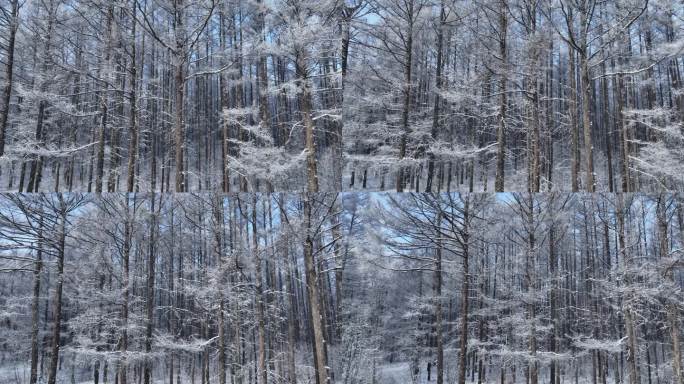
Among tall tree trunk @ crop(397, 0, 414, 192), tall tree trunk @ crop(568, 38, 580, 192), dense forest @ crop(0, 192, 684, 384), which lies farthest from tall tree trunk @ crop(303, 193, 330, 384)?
tall tree trunk @ crop(568, 38, 580, 192)

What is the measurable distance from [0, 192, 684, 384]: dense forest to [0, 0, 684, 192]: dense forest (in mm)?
383

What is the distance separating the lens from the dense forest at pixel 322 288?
7.73m

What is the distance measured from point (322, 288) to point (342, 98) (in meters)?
2.30

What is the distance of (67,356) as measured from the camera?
297 inches

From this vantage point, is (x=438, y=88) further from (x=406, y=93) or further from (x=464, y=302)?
(x=464, y=302)

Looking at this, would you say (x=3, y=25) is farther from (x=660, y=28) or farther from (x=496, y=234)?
(x=660, y=28)

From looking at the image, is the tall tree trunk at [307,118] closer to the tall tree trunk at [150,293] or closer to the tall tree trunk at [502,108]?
the tall tree trunk at [150,293]

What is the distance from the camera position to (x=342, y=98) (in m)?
7.46

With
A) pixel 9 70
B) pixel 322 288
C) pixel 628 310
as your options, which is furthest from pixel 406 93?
pixel 9 70

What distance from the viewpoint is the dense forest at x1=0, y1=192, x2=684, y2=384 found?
25.4 ft

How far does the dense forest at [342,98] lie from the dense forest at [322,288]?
383 mm

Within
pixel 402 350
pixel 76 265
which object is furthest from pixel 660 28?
pixel 76 265

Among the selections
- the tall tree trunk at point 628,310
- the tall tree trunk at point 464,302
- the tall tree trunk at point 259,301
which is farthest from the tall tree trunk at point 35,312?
the tall tree trunk at point 628,310

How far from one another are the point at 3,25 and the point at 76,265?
9.99ft
